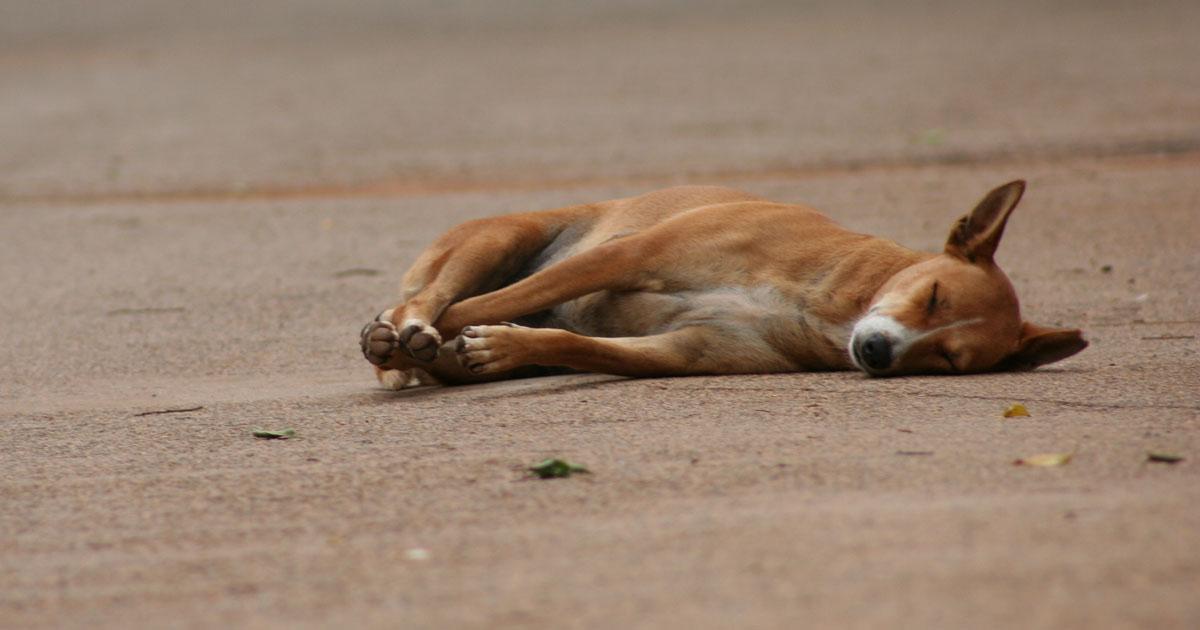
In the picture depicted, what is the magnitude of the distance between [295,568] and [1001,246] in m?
6.46

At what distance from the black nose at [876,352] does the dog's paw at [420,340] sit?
1441mm

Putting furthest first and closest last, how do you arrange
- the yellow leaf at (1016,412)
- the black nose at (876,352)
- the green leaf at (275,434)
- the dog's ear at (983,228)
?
the dog's ear at (983,228) → the black nose at (876,352) → the green leaf at (275,434) → the yellow leaf at (1016,412)

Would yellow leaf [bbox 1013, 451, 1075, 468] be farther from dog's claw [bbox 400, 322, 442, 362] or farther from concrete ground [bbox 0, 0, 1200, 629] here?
dog's claw [bbox 400, 322, 442, 362]

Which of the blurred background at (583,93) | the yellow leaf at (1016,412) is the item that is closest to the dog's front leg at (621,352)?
the yellow leaf at (1016,412)

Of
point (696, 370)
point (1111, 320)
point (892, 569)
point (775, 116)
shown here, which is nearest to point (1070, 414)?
point (696, 370)

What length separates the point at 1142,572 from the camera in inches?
135

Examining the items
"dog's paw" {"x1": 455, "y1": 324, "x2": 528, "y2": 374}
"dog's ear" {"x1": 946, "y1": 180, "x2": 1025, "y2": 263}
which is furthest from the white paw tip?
"dog's ear" {"x1": 946, "y1": 180, "x2": 1025, "y2": 263}

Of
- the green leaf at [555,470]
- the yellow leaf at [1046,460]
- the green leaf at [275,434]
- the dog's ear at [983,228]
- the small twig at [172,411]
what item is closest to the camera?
the yellow leaf at [1046,460]

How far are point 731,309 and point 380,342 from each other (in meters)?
1.25

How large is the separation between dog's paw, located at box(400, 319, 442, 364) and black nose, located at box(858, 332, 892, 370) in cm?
144

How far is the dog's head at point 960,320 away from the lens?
18.8 ft

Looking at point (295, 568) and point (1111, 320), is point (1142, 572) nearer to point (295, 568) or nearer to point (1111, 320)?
point (295, 568)

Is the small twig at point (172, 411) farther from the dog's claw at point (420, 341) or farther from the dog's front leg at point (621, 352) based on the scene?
the dog's front leg at point (621, 352)

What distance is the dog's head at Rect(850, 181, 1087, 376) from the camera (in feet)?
18.8
